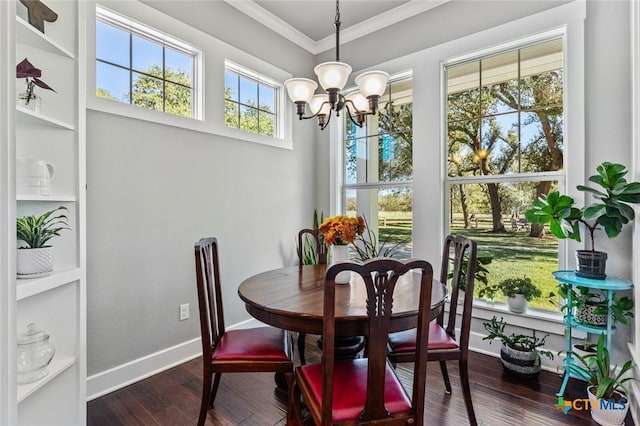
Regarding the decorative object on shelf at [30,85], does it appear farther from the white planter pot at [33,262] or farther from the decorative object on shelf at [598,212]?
the decorative object on shelf at [598,212]

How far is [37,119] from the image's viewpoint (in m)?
1.48

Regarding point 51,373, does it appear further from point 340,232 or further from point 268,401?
point 340,232

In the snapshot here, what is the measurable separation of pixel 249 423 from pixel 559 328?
226cm

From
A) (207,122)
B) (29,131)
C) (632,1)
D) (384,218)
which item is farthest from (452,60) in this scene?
(29,131)

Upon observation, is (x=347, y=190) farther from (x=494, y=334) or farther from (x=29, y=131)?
(x=29, y=131)

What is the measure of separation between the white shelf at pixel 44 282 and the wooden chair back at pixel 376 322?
4.21 ft

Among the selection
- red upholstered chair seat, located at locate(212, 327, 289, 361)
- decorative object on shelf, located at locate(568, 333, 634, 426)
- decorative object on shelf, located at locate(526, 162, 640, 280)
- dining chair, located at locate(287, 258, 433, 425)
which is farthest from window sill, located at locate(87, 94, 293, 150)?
decorative object on shelf, located at locate(568, 333, 634, 426)

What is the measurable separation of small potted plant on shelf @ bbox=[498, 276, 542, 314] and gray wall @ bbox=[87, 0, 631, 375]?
53 cm

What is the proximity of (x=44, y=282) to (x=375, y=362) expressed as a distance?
1.51 meters

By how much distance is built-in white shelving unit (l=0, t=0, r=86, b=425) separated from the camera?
1.55 meters

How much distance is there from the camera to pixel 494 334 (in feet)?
7.96

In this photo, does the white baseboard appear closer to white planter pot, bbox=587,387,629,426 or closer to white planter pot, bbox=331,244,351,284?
white planter pot, bbox=331,244,351,284

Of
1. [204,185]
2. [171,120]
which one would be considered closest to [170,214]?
[204,185]

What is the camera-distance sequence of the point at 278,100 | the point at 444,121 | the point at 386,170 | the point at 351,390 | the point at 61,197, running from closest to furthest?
the point at 351,390 → the point at 61,197 → the point at 444,121 → the point at 386,170 → the point at 278,100
